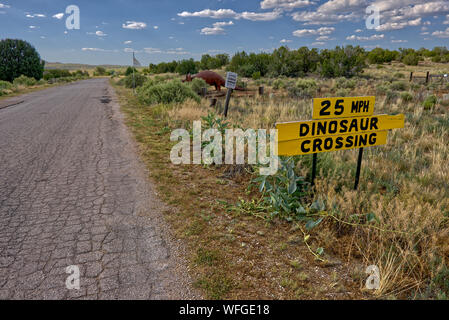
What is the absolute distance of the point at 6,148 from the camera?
7.09m

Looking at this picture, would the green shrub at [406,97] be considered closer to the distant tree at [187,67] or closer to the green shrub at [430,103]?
the green shrub at [430,103]

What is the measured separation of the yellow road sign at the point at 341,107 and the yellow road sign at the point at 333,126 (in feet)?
0.24

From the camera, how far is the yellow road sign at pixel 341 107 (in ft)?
12.8

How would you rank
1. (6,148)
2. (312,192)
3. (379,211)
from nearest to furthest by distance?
(379,211) < (312,192) < (6,148)

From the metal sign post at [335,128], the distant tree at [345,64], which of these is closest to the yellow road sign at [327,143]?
the metal sign post at [335,128]

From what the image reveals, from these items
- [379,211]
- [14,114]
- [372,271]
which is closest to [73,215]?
[372,271]

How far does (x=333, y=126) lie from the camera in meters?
4.07

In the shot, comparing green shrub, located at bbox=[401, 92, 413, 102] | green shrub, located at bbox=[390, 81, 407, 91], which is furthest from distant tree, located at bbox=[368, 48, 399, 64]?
green shrub, located at bbox=[401, 92, 413, 102]

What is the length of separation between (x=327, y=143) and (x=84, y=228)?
354cm

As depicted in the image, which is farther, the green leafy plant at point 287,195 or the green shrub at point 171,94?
the green shrub at point 171,94

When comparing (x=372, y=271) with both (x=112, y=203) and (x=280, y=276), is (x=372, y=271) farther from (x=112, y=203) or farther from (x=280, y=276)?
(x=112, y=203)

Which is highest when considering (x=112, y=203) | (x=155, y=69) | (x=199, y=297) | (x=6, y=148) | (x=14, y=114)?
(x=155, y=69)

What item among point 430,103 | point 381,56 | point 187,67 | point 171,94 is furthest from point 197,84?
point 381,56
